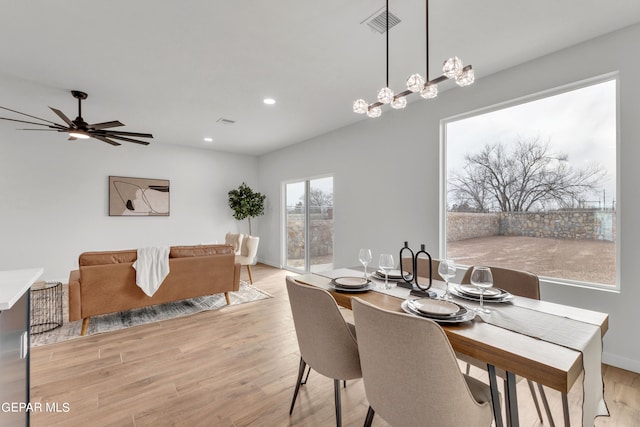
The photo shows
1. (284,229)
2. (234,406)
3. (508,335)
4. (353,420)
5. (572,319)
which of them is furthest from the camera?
(284,229)

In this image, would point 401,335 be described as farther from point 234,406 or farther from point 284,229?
point 284,229

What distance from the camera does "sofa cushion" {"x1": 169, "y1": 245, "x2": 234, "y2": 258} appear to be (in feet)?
10.7

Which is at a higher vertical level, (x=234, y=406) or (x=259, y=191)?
(x=259, y=191)

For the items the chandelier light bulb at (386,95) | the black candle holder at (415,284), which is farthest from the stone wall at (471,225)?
the chandelier light bulb at (386,95)

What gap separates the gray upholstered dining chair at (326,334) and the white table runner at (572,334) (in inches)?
24.4

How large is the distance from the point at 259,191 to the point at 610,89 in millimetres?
6063

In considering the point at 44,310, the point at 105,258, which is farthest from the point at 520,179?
the point at 44,310

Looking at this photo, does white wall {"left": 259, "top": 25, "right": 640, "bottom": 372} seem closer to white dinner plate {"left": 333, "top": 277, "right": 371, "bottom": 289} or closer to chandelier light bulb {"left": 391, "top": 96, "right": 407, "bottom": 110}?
chandelier light bulb {"left": 391, "top": 96, "right": 407, "bottom": 110}

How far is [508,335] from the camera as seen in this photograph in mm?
1113

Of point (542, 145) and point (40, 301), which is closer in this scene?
point (542, 145)

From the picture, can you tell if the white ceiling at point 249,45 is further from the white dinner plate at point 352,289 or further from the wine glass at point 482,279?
the white dinner plate at point 352,289

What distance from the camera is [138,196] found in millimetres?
5430

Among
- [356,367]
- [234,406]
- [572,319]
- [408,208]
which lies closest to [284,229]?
[408,208]

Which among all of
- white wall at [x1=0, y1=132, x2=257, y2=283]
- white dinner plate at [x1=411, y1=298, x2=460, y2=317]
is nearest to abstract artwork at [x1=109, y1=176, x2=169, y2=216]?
white wall at [x1=0, y1=132, x2=257, y2=283]
